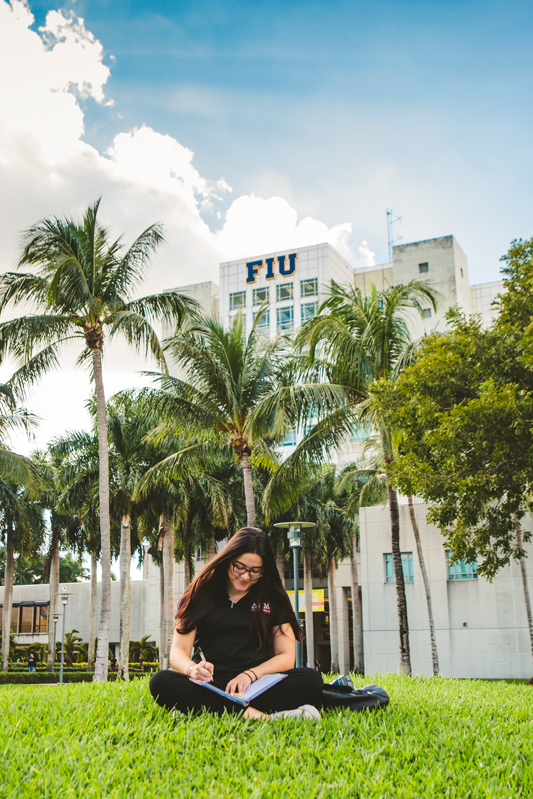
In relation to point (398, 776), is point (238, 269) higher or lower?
higher

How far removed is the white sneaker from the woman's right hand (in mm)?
453

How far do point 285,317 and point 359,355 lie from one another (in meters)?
47.9

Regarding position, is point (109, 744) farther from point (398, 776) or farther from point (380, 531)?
point (380, 531)

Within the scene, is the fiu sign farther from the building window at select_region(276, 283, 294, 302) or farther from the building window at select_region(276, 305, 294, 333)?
the building window at select_region(276, 305, 294, 333)

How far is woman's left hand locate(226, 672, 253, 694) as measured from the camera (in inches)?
164

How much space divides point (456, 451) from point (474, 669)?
17.5m

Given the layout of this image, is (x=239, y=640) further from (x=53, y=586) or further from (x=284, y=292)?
(x=284, y=292)

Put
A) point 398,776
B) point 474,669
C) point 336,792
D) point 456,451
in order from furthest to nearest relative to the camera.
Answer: point 474,669, point 456,451, point 398,776, point 336,792

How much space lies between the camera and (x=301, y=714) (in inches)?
169

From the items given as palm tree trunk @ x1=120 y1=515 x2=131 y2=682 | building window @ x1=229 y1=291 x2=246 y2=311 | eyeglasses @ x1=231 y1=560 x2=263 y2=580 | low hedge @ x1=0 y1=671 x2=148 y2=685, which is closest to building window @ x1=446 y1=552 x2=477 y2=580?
palm tree trunk @ x1=120 y1=515 x2=131 y2=682

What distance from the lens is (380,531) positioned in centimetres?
3091

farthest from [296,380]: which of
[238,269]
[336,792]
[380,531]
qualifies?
[238,269]

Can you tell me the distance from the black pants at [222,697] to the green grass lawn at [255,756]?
0.12 metres

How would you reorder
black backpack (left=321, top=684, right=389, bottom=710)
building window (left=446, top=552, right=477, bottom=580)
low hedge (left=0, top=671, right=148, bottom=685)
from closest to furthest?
black backpack (left=321, top=684, right=389, bottom=710) → building window (left=446, top=552, right=477, bottom=580) → low hedge (left=0, top=671, right=148, bottom=685)
